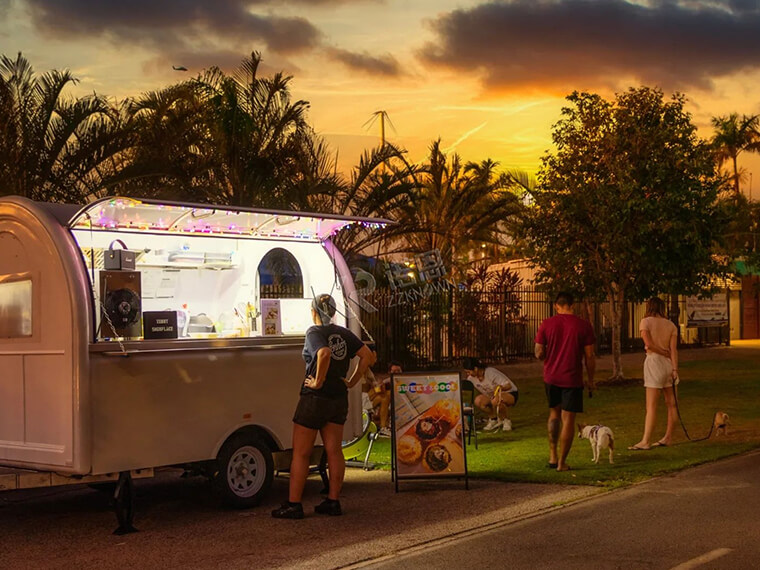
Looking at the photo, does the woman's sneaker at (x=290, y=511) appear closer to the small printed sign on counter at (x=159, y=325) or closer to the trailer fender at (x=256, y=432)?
the trailer fender at (x=256, y=432)

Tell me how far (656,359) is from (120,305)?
22.5 ft

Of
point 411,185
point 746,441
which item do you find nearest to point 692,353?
point 411,185

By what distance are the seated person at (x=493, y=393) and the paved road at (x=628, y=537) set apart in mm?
4789

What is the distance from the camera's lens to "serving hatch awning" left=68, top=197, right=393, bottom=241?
920cm

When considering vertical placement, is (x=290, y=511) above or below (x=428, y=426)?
below

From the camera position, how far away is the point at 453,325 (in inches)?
1089

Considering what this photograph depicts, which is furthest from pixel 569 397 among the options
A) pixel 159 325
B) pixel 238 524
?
pixel 159 325

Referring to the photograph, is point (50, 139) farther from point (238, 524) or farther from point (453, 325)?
point (453, 325)

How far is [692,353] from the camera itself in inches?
1374

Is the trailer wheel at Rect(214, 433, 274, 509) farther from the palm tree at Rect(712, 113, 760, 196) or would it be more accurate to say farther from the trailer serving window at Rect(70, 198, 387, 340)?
the palm tree at Rect(712, 113, 760, 196)

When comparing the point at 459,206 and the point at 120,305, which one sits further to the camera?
the point at 459,206

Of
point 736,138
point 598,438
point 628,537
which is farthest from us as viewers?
point 736,138

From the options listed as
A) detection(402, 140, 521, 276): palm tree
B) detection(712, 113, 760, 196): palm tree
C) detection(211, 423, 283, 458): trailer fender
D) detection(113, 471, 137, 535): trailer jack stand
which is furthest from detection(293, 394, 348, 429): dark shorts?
detection(712, 113, 760, 196): palm tree

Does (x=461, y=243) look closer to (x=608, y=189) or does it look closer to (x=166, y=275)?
(x=608, y=189)
